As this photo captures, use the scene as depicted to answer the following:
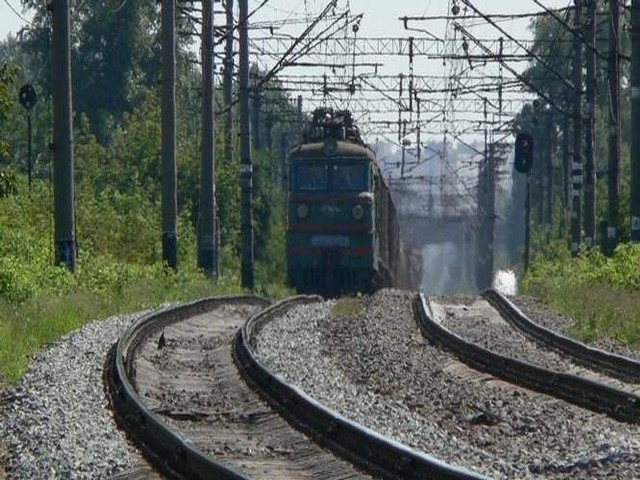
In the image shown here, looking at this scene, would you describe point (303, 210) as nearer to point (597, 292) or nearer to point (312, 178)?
point (312, 178)

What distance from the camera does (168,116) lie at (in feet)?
109

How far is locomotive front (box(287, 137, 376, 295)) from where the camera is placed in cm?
3562

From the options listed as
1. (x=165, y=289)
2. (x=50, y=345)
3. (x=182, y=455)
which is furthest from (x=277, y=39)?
(x=182, y=455)

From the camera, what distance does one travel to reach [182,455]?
9.78m

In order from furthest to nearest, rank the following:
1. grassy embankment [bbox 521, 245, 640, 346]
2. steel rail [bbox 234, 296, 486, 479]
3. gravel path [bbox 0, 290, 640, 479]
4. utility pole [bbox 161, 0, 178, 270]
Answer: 1. utility pole [bbox 161, 0, 178, 270]
2. grassy embankment [bbox 521, 245, 640, 346]
3. gravel path [bbox 0, 290, 640, 479]
4. steel rail [bbox 234, 296, 486, 479]

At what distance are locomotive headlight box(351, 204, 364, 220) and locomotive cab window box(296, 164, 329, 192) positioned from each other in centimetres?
96

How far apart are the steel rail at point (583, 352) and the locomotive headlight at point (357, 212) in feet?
30.6

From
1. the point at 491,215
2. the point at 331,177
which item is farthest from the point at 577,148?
the point at 491,215

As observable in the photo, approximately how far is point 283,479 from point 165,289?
2151cm

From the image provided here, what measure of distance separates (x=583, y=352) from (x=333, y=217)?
697 inches

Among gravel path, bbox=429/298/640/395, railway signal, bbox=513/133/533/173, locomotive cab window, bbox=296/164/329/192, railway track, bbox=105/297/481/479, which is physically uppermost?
railway signal, bbox=513/133/533/173

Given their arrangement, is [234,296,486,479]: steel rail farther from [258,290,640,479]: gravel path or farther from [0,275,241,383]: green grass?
[0,275,241,383]: green grass

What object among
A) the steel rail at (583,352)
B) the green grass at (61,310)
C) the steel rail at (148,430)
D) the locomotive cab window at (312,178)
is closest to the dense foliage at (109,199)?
the green grass at (61,310)

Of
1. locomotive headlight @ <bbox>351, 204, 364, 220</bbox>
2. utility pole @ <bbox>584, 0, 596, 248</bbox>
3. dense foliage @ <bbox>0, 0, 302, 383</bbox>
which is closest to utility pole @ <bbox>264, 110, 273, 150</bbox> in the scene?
dense foliage @ <bbox>0, 0, 302, 383</bbox>
